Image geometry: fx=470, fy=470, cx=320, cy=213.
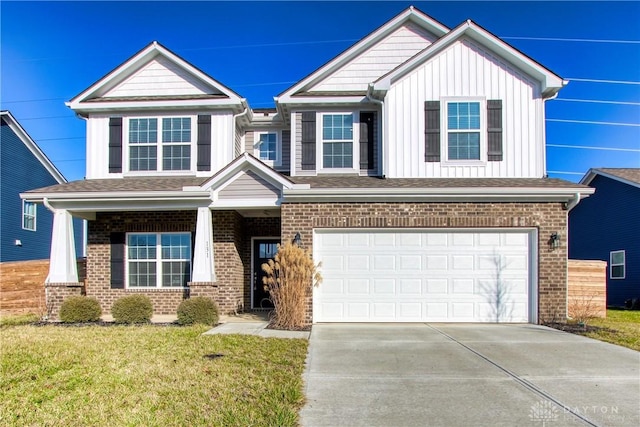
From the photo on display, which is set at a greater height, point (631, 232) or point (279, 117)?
point (279, 117)

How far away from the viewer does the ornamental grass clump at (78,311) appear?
10.9 m

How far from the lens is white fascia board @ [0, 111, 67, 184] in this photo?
1985 cm

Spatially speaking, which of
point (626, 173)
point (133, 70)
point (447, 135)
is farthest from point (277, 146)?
point (626, 173)

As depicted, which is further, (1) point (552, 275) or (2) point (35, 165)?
(2) point (35, 165)

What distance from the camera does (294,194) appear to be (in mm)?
10773

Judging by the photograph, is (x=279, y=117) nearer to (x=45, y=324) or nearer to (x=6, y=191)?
(x=45, y=324)

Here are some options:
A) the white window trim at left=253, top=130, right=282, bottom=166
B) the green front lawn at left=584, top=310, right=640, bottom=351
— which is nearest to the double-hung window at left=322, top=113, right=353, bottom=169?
the white window trim at left=253, top=130, right=282, bottom=166

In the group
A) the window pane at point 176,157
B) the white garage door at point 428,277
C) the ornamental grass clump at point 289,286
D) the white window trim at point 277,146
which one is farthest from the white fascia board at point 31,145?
the white garage door at point 428,277

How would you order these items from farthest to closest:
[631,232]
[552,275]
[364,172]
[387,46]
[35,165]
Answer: [35,165], [631,232], [387,46], [364,172], [552,275]

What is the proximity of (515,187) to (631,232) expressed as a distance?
11.8 meters

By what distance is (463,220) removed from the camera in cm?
1077

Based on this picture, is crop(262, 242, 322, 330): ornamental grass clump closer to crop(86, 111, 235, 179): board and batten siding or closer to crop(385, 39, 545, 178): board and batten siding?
crop(385, 39, 545, 178): board and batten siding

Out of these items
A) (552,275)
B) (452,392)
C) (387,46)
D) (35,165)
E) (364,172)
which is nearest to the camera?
(452,392)

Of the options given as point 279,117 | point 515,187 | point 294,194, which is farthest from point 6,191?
point 515,187
